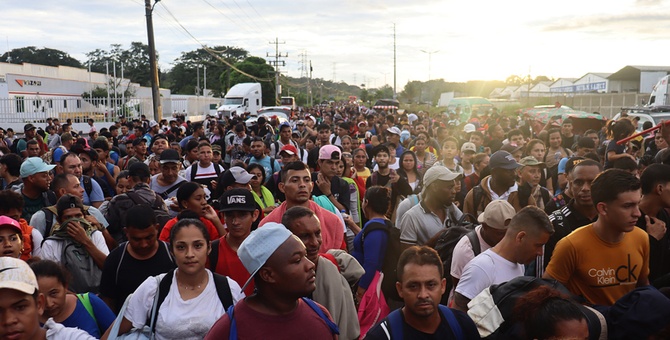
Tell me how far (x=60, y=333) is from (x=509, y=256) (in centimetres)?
279

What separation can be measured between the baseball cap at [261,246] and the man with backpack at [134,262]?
1.90 metres

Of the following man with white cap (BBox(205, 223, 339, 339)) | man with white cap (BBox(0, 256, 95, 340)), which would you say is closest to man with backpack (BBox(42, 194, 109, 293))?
man with white cap (BBox(0, 256, 95, 340))

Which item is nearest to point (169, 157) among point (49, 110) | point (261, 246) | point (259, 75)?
point (261, 246)

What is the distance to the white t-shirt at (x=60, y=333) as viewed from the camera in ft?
10.6

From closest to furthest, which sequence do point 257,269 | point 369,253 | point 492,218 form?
1. point 257,269
2. point 492,218
3. point 369,253

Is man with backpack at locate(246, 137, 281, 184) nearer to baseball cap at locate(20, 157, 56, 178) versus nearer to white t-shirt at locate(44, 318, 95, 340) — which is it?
baseball cap at locate(20, 157, 56, 178)

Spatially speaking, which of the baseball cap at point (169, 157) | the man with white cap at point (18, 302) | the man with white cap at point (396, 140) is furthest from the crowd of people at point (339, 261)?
the man with white cap at point (396, 140)

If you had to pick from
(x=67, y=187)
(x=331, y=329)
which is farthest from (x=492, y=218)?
(x=67, y=187)

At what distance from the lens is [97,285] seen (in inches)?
197

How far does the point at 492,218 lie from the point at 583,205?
107 cm

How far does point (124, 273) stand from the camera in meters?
4.50

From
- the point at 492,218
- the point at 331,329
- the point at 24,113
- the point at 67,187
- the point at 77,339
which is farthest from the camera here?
the point at 24,113

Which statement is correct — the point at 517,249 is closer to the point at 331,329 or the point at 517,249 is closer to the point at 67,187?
the point at 331,329

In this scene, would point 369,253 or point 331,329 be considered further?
point 369,253
